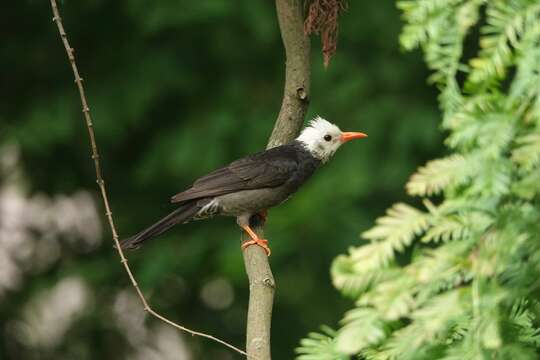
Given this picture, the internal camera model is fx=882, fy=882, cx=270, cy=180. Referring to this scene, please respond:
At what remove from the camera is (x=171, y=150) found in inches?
330

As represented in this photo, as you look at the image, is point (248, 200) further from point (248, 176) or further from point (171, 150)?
point (171, 150)

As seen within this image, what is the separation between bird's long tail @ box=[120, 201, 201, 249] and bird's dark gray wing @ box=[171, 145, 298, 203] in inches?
3.8

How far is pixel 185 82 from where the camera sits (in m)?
8.60

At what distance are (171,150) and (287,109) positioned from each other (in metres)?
3.71

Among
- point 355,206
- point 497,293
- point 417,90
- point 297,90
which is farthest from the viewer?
point 417,90

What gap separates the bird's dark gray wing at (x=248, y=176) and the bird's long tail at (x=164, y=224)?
0.10 metres

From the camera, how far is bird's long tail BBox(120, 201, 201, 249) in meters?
5.12

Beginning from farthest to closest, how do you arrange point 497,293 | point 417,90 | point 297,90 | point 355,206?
point 417,90 < point 355,206 < point 297,90 < point 497,293

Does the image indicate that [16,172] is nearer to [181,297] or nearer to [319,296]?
[181,297]

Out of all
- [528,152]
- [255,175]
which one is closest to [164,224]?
[255,175]

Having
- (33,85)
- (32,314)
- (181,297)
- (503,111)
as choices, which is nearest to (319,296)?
(181,297)

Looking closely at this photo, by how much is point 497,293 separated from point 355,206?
6.57 m

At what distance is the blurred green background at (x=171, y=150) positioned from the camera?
322 inches

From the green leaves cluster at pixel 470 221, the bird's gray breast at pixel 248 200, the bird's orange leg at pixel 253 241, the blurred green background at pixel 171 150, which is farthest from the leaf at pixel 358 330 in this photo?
the blurred green background at pixel 171 150
